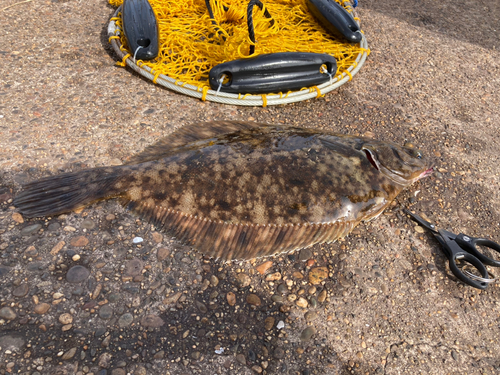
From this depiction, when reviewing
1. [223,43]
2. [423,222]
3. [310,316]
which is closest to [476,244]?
[423,222]

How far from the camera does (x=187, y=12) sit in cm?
460

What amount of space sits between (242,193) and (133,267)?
0.83 meters

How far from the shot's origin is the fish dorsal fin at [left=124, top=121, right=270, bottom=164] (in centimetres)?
284

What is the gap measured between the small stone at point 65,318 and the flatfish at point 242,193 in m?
0.72

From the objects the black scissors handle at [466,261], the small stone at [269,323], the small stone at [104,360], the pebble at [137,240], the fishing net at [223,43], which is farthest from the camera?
the fishing net at [223,43]

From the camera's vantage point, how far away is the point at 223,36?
3943 mm

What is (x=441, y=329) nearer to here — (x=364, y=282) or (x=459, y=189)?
(x=364, y=282)

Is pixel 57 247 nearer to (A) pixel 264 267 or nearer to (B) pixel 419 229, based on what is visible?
(A) pixel 264 267

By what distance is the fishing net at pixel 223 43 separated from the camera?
3.58 meters

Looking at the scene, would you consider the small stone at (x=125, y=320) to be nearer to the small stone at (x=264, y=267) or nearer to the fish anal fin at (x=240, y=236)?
the fish anal fin at (x=240, y=236)

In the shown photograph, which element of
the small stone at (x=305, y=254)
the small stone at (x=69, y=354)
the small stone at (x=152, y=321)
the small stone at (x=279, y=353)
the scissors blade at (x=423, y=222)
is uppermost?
the scissors blade at (x=423, y=222)

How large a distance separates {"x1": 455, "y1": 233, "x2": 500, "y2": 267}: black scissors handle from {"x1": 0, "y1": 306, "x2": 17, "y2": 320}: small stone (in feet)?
9.08

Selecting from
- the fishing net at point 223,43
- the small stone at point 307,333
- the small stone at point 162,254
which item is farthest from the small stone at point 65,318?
the fishing net at point 223,43

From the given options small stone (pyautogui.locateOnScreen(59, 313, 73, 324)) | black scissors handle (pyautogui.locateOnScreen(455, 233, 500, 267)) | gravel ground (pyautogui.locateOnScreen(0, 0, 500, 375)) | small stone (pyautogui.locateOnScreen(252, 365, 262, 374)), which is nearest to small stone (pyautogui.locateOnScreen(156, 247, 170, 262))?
gravel ground (pyautogui.locateOnScreen(0, 0, 500, 375))
